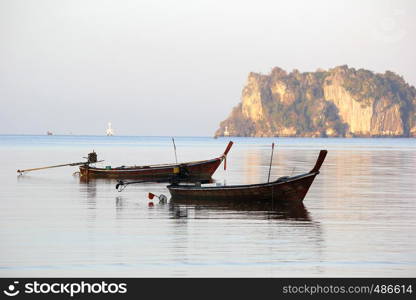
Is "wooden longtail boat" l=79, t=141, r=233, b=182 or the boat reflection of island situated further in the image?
"wooden longtail boat" l=79, t=141, r=233, b=182

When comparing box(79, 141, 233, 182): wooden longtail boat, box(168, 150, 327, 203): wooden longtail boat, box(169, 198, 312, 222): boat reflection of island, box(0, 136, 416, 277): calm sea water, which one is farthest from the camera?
Answer: box(79, 141, 233, 182): wooden longtail boat

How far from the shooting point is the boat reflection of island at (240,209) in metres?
31.4

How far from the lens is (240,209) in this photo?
33.6m

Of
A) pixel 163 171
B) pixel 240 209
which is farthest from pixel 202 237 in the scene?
pixel 163 171

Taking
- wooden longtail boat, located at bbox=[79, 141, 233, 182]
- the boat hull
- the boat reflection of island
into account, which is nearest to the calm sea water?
the boat reflection of island

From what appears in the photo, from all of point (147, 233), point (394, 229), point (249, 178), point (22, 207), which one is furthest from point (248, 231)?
point (249, 178)

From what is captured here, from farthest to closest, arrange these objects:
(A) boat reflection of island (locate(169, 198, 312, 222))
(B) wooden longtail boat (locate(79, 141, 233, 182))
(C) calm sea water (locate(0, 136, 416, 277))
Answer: (B) wooden longtail boat (locate(79, 141, 233, 182))
(A) boat reflection of island (locate(169, 198, 312, 222))
(C) calm sea water (locate(0, 136, 416, 277))

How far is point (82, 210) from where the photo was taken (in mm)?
34656

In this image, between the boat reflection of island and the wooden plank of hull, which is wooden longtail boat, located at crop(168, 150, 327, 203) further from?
the wooden plank of hull

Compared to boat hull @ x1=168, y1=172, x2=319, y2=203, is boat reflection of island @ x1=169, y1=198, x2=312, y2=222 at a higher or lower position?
lower

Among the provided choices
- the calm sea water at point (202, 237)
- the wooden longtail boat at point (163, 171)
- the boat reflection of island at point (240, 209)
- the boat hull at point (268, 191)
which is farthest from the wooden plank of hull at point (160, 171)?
the boat hull at point (268, 191)

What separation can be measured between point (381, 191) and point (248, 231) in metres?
20.8

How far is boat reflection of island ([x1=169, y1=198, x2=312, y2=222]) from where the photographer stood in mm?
31370

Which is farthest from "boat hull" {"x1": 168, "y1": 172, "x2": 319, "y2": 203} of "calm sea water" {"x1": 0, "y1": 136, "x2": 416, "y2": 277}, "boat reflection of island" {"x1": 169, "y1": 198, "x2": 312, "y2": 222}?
"calm sea water" {"x1": 0, "y1": 136, "x2": 416, "y2": 277}
